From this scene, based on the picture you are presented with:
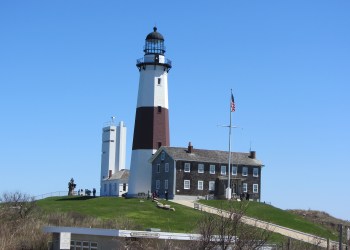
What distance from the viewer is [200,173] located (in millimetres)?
75812

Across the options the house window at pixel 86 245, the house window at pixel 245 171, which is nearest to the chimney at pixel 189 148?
the house window at pixel 245 171

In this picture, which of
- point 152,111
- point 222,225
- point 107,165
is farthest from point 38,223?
point 107,165

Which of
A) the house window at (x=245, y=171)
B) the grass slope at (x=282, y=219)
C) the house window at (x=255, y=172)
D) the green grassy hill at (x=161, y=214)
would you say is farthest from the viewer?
the house window at (x=255, y=172)

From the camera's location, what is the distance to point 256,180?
78.4 metres

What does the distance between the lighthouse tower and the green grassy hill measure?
9377 mm

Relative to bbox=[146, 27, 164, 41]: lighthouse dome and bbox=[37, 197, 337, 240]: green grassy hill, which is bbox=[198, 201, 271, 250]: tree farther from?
bbox=[146, 27, 164, 41]: lighthouse dome

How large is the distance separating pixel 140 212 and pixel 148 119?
18902 mm

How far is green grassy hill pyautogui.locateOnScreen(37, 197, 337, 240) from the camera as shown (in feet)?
173

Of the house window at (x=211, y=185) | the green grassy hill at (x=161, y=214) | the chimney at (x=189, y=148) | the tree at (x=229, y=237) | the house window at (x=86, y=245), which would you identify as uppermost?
the chimney at (x=189, y=148)

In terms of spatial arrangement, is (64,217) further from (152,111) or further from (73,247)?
(152,111)

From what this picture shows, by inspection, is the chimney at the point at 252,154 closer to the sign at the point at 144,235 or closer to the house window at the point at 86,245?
the house window at the point at 86,245

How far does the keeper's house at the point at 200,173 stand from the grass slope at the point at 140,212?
9528mm

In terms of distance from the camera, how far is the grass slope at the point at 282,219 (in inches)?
2249

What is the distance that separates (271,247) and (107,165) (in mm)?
57212
